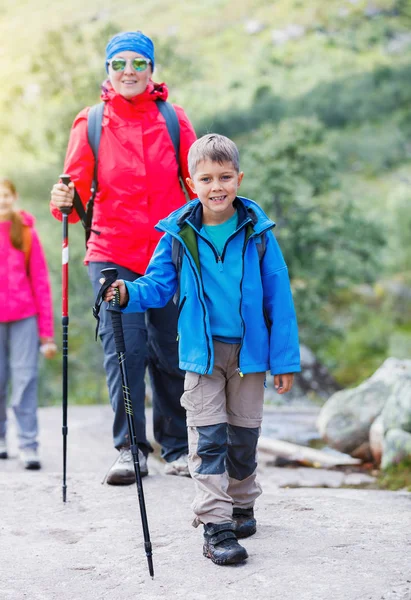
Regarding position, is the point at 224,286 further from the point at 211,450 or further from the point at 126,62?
the point at 126,62

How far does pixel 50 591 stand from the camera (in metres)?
3.11

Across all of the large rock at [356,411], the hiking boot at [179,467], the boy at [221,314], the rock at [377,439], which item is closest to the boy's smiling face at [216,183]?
the boy at [221,314]

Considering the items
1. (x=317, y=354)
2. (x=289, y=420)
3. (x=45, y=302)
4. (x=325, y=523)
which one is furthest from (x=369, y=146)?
(x=325, y=523)

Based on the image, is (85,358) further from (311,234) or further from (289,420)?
(289,420)

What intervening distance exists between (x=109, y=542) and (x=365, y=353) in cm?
1536

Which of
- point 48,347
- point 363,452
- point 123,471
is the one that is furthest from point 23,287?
point 363,452

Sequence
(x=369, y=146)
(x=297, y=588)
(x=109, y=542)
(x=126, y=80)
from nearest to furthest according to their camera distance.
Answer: (x=297, y=588) → (x=109, y=542) → (x=126, y=80) → (x=369, y=146)

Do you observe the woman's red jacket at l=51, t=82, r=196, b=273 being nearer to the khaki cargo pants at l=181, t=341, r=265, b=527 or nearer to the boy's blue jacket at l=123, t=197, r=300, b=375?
the boy's blue jacket at l=123, t=197, r=300, b=375

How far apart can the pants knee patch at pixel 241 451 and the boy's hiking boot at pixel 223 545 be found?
0.94ft

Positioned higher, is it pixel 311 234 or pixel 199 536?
pixel 311 234

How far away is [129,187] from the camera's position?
14.7 feet

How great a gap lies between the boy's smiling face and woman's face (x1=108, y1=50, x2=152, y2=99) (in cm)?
123

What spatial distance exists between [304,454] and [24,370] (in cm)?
242

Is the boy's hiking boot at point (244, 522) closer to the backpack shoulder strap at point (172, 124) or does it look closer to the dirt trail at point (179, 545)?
the dirt trail at point (179, 545)
